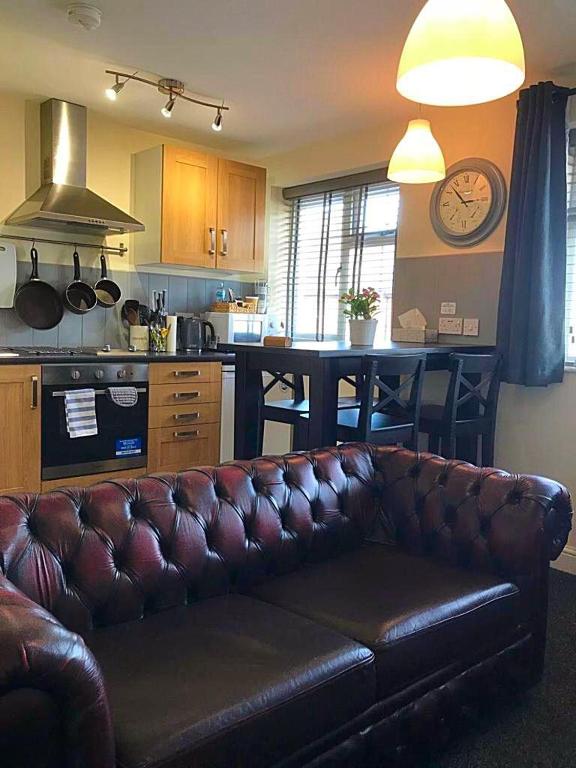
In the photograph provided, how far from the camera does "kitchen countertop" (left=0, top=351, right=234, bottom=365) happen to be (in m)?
3.60

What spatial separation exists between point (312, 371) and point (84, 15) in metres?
1.81

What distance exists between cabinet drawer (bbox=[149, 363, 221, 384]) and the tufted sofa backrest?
2.08 meters

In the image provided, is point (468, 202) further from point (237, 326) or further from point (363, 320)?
point (237, 326)

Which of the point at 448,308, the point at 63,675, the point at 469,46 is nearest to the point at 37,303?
the point at 448,308

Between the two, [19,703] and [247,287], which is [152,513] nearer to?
[19,703]

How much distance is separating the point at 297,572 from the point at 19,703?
1103 mm

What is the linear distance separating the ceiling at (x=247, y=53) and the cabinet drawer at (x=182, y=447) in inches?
80.1

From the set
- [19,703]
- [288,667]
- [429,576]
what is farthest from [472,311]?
[19,703]

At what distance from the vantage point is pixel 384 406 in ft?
9.84

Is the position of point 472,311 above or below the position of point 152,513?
above

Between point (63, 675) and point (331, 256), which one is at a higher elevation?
point (331, 256)

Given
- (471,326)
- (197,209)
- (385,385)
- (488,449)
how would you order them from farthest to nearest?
(197,209) < (471,326) < (488,449) < (385,385)

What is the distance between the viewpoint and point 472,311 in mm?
3729

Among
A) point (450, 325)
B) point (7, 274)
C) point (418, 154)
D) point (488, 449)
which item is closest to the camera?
point (418, 154)
